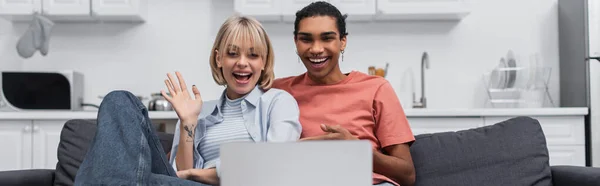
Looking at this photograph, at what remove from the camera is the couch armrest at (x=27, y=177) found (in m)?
1.88

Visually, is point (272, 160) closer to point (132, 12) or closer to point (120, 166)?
point (120, 166)

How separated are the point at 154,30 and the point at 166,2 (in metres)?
0.19

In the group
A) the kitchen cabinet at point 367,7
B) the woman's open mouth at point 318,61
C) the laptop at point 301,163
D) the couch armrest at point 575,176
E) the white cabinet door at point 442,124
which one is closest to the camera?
the laptop at point 301,163

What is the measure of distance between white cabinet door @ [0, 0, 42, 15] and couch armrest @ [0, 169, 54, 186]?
198cm

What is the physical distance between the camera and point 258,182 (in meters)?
1.07

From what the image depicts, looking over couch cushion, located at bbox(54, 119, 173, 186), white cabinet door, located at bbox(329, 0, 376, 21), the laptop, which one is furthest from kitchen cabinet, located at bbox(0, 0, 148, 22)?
the laptop

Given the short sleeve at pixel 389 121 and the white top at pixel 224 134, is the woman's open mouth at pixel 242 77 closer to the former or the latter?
the white top at pixel 224 134

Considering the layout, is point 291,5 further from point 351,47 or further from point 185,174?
point 185,174

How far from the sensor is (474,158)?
6.79ft

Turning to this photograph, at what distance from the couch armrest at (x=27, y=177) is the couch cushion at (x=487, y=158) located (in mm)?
1140

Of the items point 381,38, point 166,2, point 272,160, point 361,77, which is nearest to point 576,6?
point 381,38

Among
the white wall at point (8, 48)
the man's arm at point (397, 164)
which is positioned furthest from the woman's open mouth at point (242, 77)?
the white wall at point (8, 48)

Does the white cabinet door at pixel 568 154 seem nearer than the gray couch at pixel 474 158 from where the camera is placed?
No

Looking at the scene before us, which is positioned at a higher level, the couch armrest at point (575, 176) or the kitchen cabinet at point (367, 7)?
the kitchen cabinet at point (367, 7)
